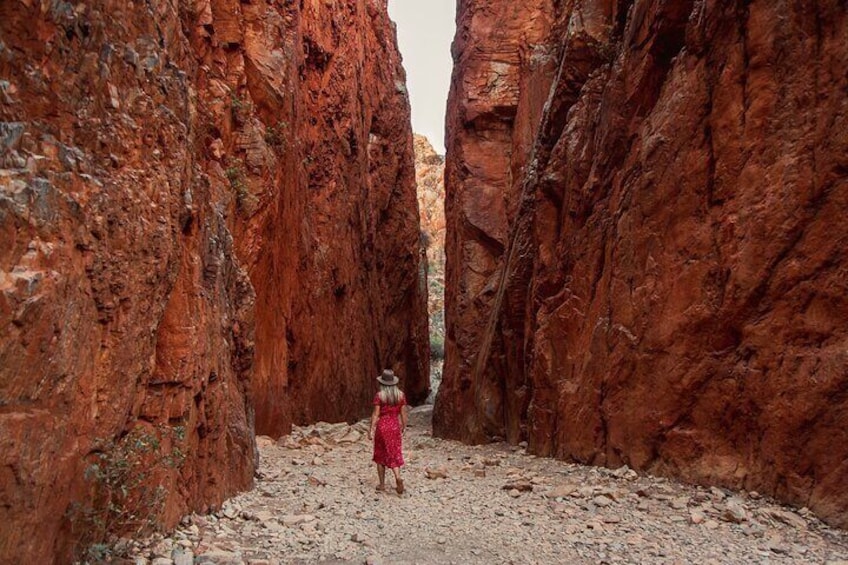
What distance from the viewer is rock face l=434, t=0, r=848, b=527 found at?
6.01 metres

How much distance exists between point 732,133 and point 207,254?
632 cm

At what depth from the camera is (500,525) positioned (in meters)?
6.20

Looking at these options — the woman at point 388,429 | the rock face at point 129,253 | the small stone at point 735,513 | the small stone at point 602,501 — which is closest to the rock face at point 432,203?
the rock face at point 129,253

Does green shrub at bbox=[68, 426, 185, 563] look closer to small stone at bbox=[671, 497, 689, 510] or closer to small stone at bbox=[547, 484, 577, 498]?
small stone at bbox=[547, 484, 577, 498]

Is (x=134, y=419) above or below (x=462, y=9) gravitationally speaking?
below

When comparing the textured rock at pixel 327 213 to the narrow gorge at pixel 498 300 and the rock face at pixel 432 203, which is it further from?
the rock face at pixel 432 203

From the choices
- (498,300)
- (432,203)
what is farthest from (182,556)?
(432,203)

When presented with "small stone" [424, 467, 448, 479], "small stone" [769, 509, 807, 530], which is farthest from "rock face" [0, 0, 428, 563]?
"small stone" [769, 509, 807, 530]

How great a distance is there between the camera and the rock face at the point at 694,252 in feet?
19.7

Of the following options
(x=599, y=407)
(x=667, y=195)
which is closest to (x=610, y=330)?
(x=599, y=407)

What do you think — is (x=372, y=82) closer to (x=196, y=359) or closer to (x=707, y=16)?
(x=707, y=16)

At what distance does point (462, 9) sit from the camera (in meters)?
23.1

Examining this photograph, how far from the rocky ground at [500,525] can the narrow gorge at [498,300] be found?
51 mm

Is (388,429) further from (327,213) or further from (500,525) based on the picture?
(327,213)
